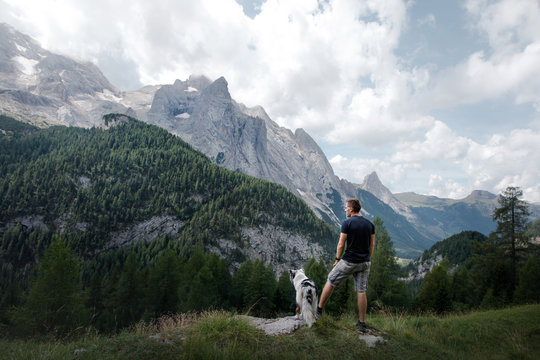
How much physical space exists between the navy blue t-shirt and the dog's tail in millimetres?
1500

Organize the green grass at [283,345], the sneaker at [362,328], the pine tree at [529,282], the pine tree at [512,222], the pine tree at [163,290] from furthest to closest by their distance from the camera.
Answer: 1. the pine tree at [163,290]
2. the pine tree at [512,222]
3. the pine tree at [529,282]
4. the sneaker at [362,328]
5. the green grass at [283,345]

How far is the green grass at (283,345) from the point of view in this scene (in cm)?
466

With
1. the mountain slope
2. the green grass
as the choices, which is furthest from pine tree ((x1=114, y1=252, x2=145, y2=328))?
the mountain slope

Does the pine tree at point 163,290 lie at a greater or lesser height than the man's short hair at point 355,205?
lesser

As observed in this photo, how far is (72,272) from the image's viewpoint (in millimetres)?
25516

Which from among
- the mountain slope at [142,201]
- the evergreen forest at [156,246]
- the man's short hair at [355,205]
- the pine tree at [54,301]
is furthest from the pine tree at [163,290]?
the mountain slope at [142,201]

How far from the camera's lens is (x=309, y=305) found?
6609 millimetres

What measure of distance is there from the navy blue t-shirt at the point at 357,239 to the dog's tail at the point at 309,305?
4.92 ft

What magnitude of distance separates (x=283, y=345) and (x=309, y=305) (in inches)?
63.3

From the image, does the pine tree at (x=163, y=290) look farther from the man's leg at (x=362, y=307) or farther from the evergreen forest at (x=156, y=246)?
the man's leg at (x=362, y=307)

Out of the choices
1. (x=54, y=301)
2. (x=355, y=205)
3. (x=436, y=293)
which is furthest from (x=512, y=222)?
(x=54, y=301)

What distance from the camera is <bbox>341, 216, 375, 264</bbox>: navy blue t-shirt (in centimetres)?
635

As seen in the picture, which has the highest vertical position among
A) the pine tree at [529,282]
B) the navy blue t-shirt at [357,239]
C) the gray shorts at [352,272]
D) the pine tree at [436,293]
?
the navy blue t-shirt at [357,239]

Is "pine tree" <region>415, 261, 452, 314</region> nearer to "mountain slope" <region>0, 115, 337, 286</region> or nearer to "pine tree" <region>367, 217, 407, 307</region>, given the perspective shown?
"pine tree" <region>367, 217, 407, 307</region>
